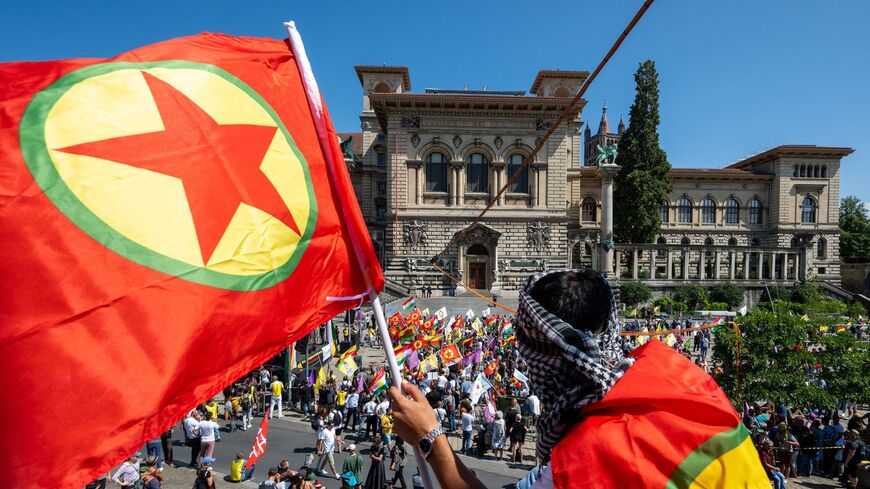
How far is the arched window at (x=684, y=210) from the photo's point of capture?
51.2 meters

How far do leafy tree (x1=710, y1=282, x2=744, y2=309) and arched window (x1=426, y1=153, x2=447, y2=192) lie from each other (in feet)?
75.4

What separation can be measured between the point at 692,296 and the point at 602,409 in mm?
41578

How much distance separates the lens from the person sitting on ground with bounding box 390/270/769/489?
4.12 ft

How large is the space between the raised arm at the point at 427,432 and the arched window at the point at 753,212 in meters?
58.7

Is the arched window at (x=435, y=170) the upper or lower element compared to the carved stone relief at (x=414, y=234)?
upper

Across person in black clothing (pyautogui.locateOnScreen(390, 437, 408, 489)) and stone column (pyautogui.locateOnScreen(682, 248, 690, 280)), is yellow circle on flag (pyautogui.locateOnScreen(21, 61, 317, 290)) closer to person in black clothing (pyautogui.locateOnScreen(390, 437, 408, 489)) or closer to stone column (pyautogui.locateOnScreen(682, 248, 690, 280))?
person in black clothing (pyautogui.locateOnScreen(390, 437, 408, 489))

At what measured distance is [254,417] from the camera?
47.0ft

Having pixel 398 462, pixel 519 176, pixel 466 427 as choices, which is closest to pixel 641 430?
A: pixel 398 462

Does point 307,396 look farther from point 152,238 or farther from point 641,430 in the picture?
point 641,430

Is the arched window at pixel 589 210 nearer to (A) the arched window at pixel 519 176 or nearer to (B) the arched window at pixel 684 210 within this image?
(B) the arched window at pixel 684 210

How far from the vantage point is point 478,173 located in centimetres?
3822

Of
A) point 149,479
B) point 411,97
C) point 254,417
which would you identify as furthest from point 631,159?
point 149,479

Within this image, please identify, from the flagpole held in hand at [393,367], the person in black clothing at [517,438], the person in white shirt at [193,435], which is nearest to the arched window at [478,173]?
the person in black clothing at [517,438]

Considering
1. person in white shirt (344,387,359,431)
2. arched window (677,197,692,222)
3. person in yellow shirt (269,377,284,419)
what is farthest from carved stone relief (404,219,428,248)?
arched window (677,197,692,222)
